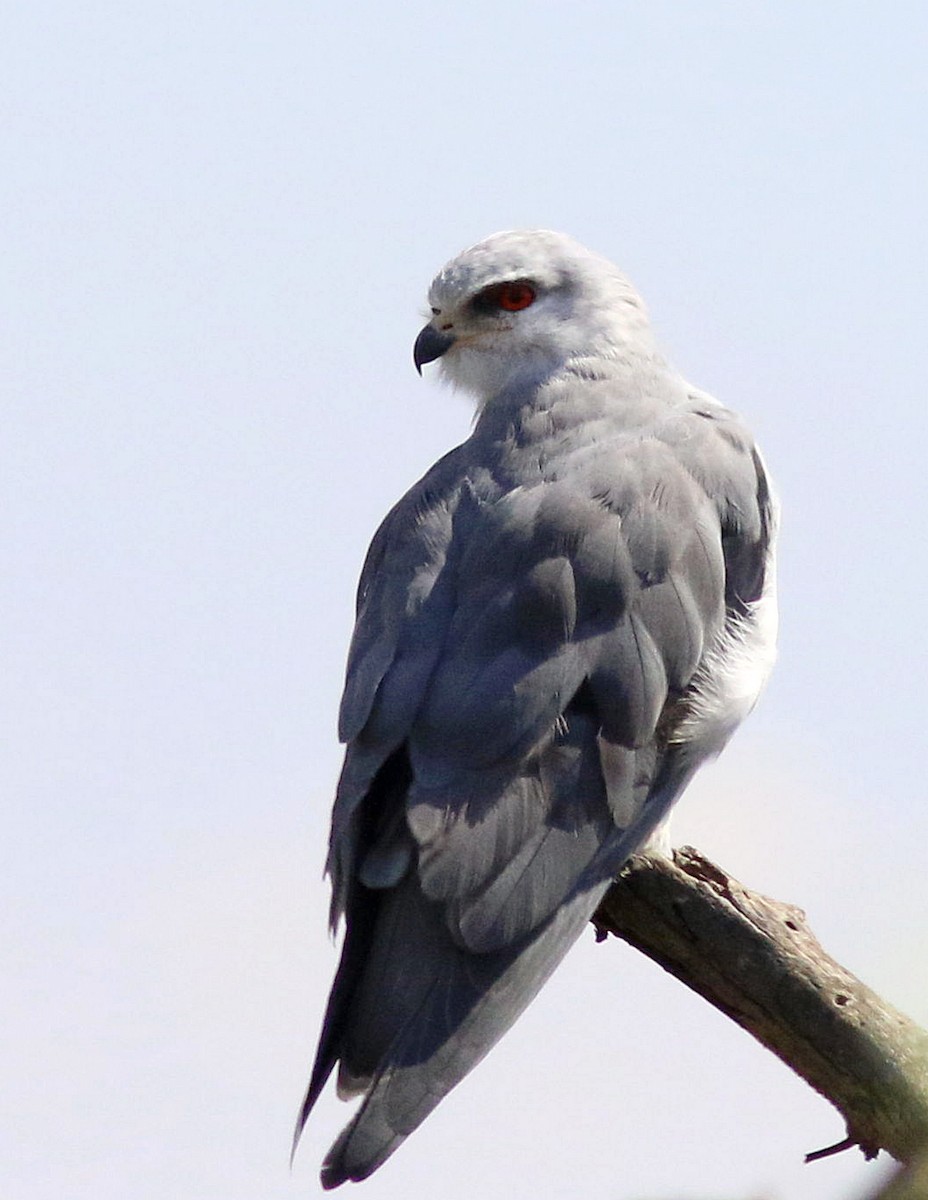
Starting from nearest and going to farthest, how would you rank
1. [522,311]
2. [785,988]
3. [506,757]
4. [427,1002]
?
[785,988]
[427,1002]
[506,757]
[522,311]

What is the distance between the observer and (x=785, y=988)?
165 inches

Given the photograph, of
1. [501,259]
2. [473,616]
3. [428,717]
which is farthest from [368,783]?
[501,259]

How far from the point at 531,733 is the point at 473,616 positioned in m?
0.45

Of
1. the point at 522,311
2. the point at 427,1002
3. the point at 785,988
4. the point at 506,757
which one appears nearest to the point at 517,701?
the point at 506,757

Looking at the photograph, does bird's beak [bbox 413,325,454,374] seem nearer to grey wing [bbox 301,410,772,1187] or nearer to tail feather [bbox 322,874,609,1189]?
grey wing [bbox 301,410,772,1187]

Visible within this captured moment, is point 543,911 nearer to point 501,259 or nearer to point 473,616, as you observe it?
point 473,616

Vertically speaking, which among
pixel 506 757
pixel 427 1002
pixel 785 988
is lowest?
pixel 427 1002

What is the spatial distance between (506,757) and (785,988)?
40.6 inches

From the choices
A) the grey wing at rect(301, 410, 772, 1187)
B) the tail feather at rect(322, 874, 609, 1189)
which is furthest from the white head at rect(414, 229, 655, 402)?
the tail feather at rect(322, 874, 609, 1189)

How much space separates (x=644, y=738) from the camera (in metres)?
4.76

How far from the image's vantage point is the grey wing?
4.38 meters

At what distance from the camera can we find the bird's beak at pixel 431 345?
20.7 ft

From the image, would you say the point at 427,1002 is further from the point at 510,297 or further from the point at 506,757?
the point at 510,297

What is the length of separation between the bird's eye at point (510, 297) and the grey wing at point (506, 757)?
4.18ft
